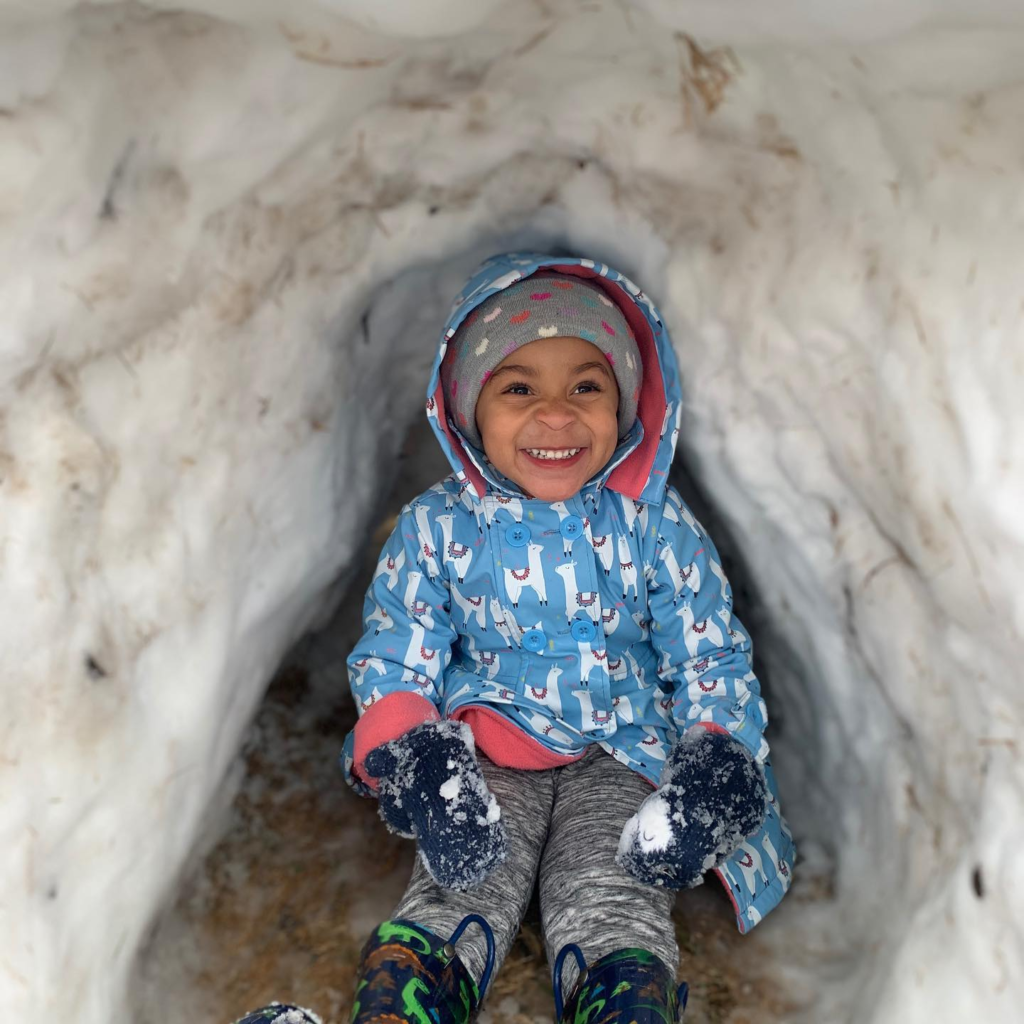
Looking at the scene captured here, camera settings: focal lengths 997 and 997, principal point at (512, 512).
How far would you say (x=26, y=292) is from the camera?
45.8 inches

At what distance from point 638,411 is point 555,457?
28 cm

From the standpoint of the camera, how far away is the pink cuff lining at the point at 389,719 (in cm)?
159

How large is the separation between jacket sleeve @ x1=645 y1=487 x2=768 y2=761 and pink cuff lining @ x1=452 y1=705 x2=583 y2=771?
0.25 meters

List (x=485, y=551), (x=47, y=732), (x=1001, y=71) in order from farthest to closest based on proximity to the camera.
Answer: (x=485, y=551) < (x=47, y=732) < (x=1001, y=71)

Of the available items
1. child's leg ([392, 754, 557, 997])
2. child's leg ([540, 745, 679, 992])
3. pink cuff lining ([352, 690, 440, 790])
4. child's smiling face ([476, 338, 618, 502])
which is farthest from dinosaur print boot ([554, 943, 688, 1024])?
child's smiling face ([476, 338, 618, 502])

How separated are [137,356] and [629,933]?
1061mm

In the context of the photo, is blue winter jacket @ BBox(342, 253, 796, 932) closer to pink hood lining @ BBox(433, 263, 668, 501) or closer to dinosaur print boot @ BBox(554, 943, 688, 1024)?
pink hood lining @ BBox(433, 263, 668, 501)

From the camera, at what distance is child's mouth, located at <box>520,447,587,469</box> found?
63.9 inches

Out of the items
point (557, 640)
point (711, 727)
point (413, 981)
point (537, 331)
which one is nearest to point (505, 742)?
point (557, 640)

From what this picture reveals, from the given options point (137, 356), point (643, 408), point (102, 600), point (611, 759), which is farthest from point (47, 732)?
point (643, 408)

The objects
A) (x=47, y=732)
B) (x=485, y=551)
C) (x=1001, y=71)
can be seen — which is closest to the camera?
(x=1001, y=71)

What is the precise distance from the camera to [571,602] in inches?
67.6

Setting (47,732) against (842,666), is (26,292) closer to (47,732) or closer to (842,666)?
(47,732)

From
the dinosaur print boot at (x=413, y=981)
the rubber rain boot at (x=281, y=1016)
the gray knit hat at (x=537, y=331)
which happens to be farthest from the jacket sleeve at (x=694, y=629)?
the rubber rain boot at (x=281, y=1016)
